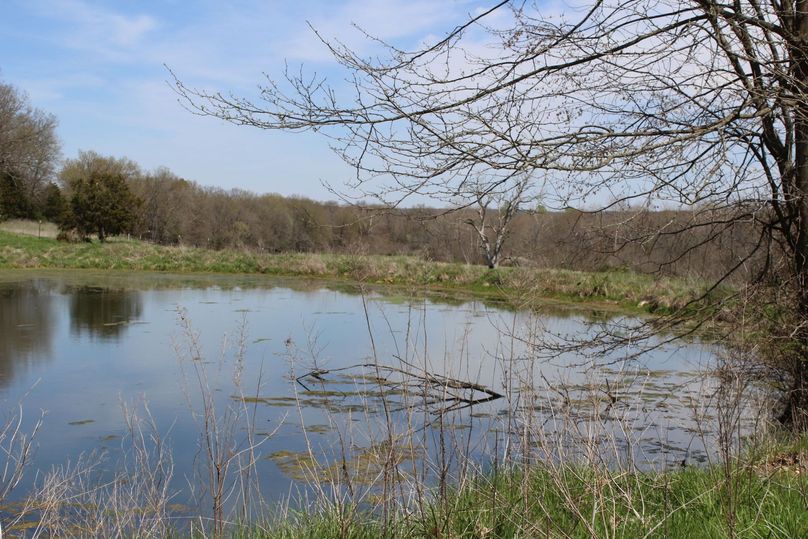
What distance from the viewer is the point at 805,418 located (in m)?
6.20

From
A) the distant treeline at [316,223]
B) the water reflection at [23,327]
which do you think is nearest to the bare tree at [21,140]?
the distant treeline at [316,223]

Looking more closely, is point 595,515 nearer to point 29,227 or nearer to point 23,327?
point 23,327

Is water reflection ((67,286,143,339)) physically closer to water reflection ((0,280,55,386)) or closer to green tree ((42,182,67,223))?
water reflection ((0,280,55,386))

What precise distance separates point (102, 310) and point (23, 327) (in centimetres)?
279

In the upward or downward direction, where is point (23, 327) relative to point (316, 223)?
downward

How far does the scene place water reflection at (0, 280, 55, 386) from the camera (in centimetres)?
938

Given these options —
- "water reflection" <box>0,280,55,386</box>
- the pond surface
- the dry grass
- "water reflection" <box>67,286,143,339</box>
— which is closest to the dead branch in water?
the pond surface

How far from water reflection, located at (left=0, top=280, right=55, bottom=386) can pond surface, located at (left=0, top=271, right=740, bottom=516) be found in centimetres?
4

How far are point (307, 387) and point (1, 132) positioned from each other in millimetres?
34320

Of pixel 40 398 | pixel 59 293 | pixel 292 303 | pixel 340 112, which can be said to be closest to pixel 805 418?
pixel 340 112

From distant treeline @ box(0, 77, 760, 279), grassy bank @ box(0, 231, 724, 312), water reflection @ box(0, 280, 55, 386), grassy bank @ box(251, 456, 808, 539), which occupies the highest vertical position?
distant treeline @ box(0, 77, 760, 279)

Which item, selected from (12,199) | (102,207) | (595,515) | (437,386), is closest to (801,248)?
(437,386)

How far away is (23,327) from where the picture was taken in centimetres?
1214

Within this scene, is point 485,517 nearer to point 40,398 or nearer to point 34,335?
point 40,398
